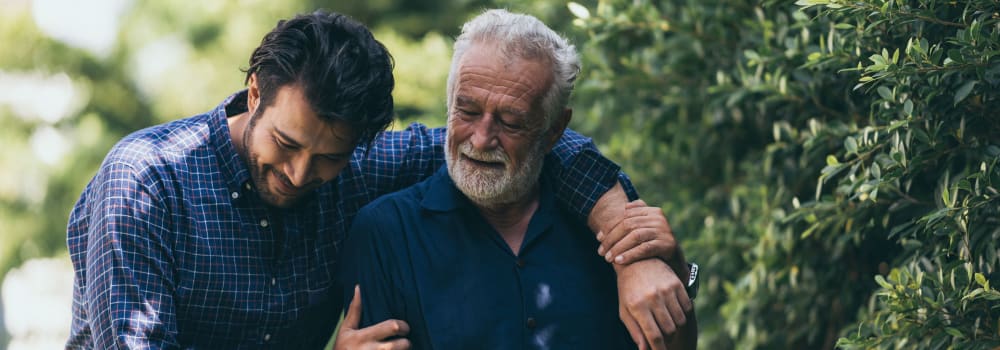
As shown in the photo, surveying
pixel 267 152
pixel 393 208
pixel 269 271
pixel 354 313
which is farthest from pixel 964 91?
pixel 269 271

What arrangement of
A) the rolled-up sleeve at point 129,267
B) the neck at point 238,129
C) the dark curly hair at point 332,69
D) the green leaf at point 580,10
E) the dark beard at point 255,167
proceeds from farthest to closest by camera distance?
the green leaf at point 580,10
the neck at point 238,129
the dark beard at point 255,167
the dark curly hair at point 332,69
the rolled-up sleeve at point 129,267

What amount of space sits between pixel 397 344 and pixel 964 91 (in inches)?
57.5

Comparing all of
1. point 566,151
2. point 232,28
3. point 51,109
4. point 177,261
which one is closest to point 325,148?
point 177,261

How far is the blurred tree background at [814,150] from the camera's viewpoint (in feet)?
8.47

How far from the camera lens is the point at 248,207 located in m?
2.74

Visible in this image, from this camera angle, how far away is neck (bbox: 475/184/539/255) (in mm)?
2854

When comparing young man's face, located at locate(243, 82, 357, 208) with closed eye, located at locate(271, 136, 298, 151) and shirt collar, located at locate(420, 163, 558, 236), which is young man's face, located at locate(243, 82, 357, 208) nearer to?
closed eye, located at locate(271, 136, 298, 151)

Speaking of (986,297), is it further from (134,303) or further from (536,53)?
(134,303)

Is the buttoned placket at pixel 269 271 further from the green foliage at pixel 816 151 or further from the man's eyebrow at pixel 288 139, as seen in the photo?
the green foliage at pixel 816 151

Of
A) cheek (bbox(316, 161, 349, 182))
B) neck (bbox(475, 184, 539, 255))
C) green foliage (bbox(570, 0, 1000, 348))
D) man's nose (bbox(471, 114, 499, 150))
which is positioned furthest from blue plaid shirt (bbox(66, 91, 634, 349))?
green foliage (bbox(570, 0, 1000, 348))

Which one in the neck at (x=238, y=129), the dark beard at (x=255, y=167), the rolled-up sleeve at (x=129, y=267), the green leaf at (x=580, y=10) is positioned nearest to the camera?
the rolled-up sleeve at (x=129, y=267)

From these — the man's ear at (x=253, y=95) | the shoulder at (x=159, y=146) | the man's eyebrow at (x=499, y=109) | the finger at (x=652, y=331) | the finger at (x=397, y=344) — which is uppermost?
the man's ear at (x=253, y=95)

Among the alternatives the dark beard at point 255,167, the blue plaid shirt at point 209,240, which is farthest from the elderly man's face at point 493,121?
the dark beard at point 255,167

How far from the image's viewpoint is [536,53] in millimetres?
2721
